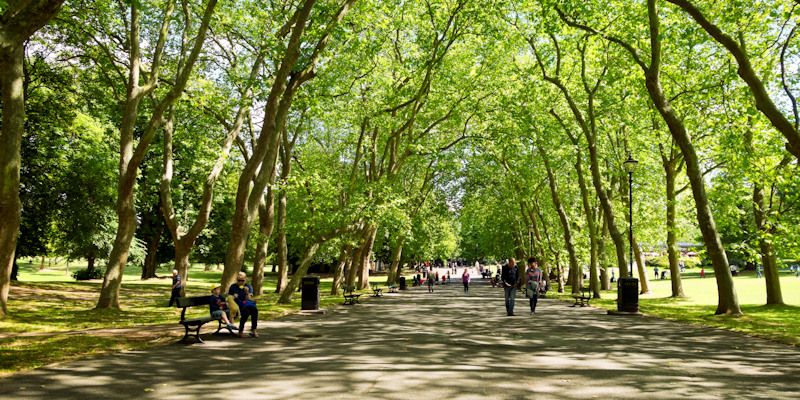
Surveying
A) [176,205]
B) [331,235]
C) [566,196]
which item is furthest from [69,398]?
[566,196]

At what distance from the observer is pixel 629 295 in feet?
64.4

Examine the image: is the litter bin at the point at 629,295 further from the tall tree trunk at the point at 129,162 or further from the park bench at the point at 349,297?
the tall tree trunk at the point at 129,162

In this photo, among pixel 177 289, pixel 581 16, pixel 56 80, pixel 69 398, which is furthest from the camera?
pixel 56 80

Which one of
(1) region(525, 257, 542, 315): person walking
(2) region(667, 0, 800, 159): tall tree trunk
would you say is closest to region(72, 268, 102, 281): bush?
(1) region(525, 257, 542, 315): person walking

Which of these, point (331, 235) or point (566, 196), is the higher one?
point (566, 196)

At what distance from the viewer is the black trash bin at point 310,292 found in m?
20.1

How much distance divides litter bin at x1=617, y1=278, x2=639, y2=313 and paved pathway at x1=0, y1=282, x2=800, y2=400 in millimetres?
5640

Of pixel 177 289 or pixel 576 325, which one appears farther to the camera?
pixel 177 289

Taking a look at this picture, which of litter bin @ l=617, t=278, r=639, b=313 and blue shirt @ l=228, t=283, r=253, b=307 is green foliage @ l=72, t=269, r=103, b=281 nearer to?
blue shirt @ l=228, t=283, r=253, b=307

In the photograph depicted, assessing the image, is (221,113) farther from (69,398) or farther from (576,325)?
(69,398)

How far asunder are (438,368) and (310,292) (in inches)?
486

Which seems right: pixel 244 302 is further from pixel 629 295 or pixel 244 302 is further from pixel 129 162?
pixel 629 295

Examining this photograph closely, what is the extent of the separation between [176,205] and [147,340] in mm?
30780

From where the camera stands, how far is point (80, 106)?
2805 cm
